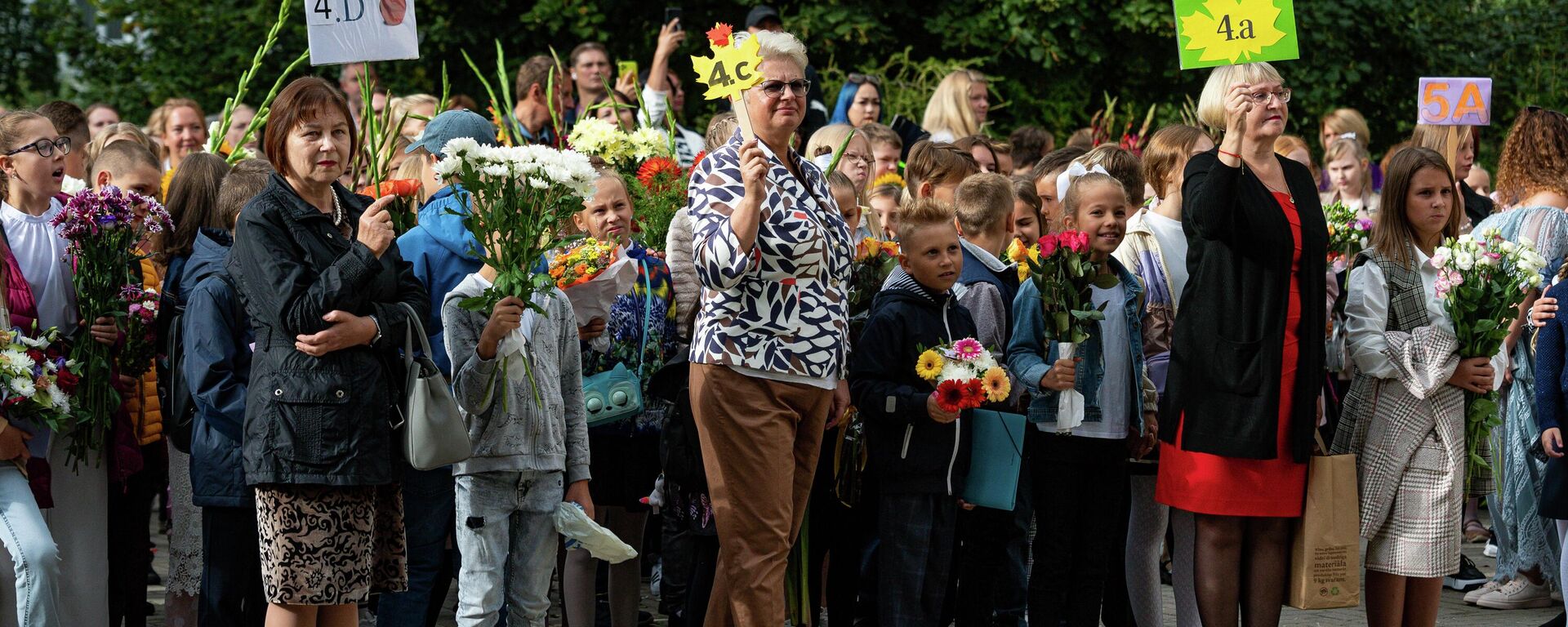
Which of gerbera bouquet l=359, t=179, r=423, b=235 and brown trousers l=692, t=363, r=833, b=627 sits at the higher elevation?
gerbera bouquet l=359, t=179, r=423, b=235

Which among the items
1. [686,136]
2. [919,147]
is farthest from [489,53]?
[919,147]

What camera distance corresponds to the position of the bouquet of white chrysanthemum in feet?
21.8

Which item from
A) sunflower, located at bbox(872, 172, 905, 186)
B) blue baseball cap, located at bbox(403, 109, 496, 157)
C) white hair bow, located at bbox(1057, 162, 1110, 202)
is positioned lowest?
white hair bow, located at bbox(1057, 162, 1110, 202)

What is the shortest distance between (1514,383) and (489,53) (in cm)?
907

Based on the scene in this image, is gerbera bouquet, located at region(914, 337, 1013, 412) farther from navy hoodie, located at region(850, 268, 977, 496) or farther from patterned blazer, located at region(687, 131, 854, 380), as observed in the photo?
patterned blazer, located at region(687, 131, 854, 380)

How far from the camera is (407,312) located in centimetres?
464

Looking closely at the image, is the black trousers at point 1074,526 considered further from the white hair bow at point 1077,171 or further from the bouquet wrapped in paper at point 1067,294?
the white hair bow at point 1077,171

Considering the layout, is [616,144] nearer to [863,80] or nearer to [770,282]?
[770,282]

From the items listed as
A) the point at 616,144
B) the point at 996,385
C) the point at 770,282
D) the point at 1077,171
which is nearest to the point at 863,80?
the point at 616,144

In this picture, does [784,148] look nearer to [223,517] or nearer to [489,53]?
[223,517]

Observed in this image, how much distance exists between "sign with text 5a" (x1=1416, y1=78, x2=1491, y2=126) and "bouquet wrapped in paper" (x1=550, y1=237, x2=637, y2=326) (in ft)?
15.2

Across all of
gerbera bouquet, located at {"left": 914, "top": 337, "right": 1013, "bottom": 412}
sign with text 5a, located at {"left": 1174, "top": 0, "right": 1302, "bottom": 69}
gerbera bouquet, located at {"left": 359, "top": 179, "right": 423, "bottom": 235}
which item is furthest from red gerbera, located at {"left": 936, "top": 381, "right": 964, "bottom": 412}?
gerbera bouquet, located at {"left": 359, "top": 179, "right": 423, "bottom": 235}

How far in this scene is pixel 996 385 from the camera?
5.44 meters

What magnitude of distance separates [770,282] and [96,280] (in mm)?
2299
